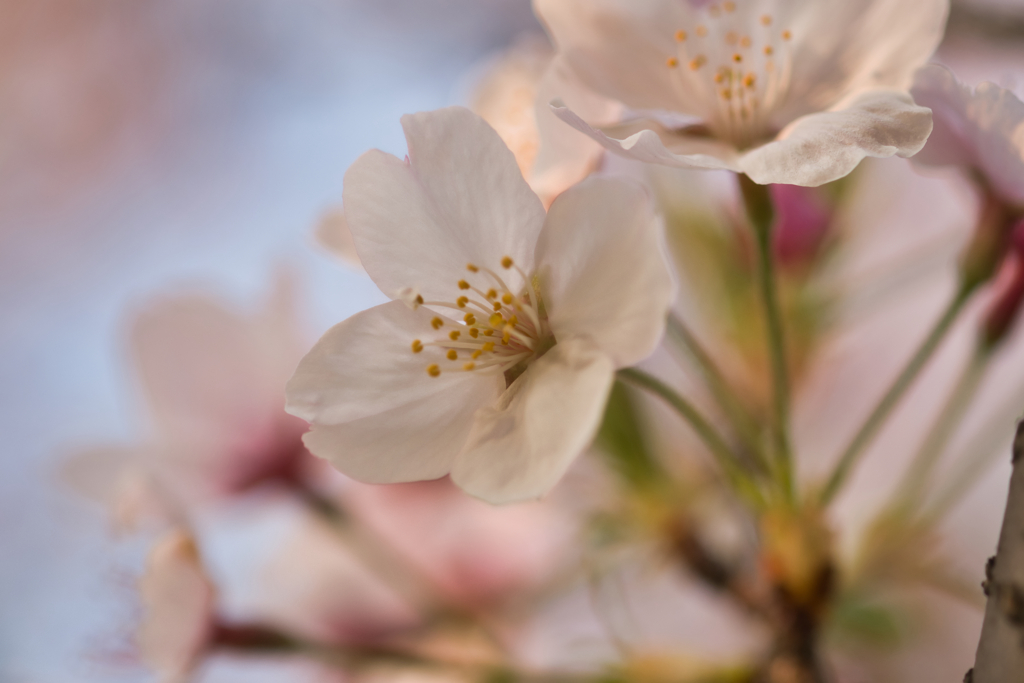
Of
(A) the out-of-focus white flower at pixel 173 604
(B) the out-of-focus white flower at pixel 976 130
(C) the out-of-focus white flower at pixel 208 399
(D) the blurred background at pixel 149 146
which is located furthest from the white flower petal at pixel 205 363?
Answer: (D) the blurred background at pixel 149 146

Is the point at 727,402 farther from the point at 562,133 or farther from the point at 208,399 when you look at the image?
the point at 208,399

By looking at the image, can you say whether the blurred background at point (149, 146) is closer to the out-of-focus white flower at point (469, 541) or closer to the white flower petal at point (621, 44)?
the out-of-focus white flower at point (469, 541)

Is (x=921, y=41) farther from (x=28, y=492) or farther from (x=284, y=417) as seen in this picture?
(x=28, y=492)

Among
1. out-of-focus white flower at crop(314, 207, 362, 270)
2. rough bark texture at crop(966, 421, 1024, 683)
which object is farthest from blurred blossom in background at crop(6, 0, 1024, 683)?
rough bark texture at crop(966, 421, 1024, 683)

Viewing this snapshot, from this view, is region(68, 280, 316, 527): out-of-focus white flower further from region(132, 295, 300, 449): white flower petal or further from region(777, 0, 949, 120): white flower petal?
region(777, 0, 949, 120): white flower petal

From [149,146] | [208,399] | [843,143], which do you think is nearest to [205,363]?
[208,399]

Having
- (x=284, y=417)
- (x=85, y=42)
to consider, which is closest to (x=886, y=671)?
(x=284, y=417)
